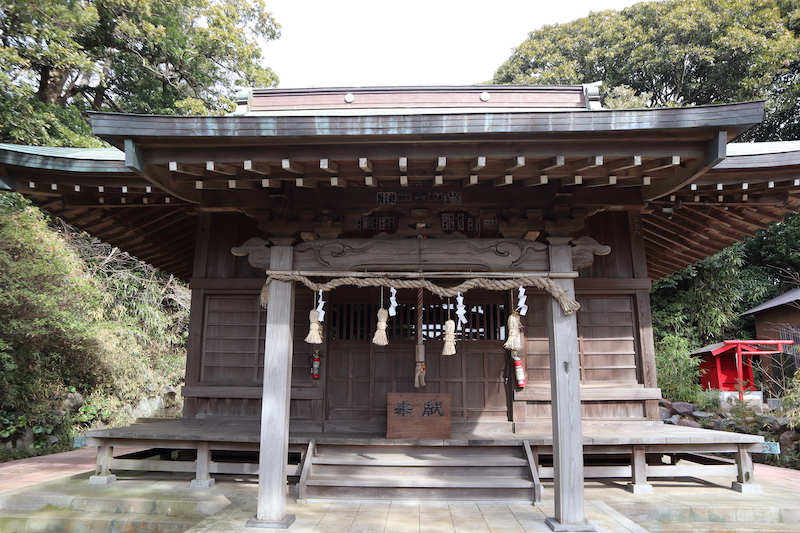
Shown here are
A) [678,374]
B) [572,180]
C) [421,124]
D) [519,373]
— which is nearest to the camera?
[421,124]

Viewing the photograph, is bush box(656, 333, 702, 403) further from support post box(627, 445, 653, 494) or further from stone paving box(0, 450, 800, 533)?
support post box(627, 445, 653, 494)

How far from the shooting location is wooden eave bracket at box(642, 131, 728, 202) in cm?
396

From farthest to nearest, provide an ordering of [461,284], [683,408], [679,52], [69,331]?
[679,52] < [683,408] < [69,331] < [461,284]

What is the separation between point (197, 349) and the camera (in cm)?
682

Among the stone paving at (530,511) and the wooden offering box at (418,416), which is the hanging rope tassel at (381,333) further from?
the stone paving at (530,511)

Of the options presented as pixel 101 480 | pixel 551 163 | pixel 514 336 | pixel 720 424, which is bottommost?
pixel 101 480

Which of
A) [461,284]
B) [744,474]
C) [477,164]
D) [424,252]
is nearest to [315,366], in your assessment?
[424,252]

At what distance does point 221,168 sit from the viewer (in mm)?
4523

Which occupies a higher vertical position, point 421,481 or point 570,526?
point 421,481

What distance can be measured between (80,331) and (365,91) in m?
8.28

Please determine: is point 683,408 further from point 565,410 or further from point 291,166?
point 291,166

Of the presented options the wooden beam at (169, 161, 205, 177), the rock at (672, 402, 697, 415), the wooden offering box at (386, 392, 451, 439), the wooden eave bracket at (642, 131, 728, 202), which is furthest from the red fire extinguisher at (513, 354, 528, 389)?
the rock at (672, 402, 697, 415)

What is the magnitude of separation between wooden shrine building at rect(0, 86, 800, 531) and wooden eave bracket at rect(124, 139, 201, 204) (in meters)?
0.03

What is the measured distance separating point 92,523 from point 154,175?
3.67 metres
